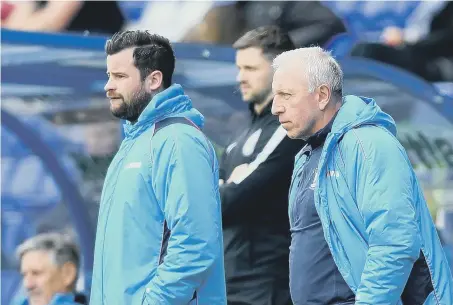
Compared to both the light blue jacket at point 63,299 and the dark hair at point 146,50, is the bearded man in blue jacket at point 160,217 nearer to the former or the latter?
the dark hair at point 146,50

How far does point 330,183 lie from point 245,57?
1509mm

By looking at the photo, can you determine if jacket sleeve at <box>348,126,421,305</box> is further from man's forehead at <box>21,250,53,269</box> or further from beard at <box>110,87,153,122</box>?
man's forehead at <box>21,250,53,269</box>

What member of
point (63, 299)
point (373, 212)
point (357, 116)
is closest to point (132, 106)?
point (357, 116)

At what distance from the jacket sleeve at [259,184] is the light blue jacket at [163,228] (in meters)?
0.94

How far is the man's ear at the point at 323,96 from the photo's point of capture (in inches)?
164

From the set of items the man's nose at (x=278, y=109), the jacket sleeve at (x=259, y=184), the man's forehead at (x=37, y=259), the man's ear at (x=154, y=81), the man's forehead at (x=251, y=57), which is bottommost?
the man's forehead at (x=37, y=259)

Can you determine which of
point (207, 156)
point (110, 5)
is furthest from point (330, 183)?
point (110, 5)

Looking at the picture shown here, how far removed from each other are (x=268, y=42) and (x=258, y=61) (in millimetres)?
111

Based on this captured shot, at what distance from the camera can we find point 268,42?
5441 millimetres

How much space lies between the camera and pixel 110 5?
331 inches

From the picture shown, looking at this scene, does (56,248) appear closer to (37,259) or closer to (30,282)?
(37,259)

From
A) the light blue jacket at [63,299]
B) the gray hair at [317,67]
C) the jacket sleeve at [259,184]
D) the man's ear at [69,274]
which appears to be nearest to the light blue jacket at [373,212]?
the gray hair at [317,67]

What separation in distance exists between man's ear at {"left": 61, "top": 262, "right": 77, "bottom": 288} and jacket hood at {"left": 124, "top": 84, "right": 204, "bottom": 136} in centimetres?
205

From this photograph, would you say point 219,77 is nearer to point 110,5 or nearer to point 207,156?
point 110,5
